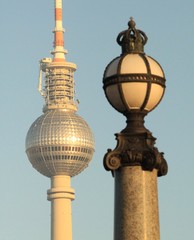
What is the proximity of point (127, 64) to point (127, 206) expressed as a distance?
2.35 m

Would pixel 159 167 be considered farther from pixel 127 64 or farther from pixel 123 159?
pixel 127 64

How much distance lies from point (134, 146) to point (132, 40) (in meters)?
1.82

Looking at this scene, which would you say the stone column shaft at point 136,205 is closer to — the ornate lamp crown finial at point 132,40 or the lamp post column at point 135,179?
the lamp post column at point 135,179

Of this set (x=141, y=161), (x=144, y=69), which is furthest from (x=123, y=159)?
(x=144, y=69)

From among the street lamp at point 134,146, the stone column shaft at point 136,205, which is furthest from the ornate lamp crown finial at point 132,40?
the stone column shaft at point 136,205

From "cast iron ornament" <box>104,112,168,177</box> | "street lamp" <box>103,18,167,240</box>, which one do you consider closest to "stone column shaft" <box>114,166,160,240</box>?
"street lamp" <box>103,18,167,240</box>

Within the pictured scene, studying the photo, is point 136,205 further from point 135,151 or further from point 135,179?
point 135,151

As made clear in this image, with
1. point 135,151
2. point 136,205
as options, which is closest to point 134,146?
point 135,151

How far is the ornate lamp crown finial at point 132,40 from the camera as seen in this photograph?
1825 cm

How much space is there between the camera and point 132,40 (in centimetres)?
1833

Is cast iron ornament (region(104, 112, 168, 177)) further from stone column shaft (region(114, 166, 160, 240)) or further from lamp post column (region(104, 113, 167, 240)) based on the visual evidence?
stone column shaft (region(114, 166, 160, 240))

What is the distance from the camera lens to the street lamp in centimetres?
1758

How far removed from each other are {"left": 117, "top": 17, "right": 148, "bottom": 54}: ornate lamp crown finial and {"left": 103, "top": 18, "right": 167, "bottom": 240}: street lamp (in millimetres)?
27

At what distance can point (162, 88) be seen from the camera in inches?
712
